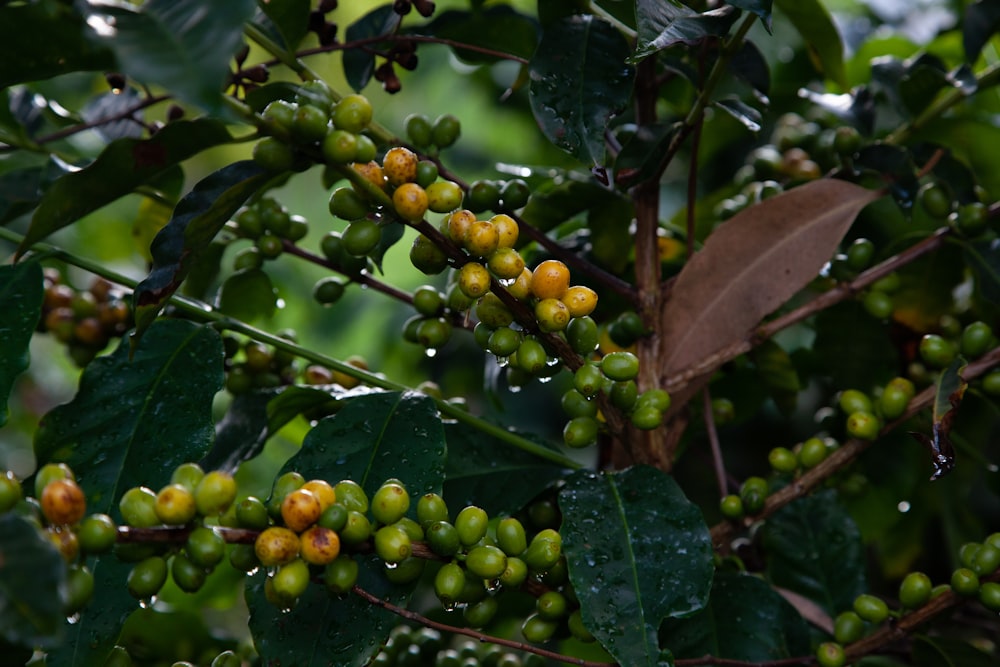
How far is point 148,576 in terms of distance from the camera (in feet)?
1.76

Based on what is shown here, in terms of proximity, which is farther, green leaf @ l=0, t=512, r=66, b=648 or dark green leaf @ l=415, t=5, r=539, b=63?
dark green leaf @ l=415, t=5, r=539, b=63

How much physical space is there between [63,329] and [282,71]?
1752 mm

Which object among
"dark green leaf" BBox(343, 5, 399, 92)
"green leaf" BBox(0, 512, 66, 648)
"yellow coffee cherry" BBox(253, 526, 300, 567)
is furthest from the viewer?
"dark green leaf" BBox(343, 5, 399, 92)

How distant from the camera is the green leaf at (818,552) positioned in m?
0.91

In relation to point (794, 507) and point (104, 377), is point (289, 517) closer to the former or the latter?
point (104, 377)

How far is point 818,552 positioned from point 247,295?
0.63m

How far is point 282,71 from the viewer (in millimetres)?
2566

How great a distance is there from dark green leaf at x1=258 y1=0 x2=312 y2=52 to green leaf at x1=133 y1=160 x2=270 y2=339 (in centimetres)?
20

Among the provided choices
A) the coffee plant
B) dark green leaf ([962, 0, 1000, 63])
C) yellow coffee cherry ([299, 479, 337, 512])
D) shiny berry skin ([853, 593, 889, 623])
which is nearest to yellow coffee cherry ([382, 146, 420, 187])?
the coffee plant

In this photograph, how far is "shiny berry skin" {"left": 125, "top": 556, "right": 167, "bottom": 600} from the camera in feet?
1.76

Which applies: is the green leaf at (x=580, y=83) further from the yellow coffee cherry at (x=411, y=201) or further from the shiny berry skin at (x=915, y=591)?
the shiny berry skin at (x=915, y=591)

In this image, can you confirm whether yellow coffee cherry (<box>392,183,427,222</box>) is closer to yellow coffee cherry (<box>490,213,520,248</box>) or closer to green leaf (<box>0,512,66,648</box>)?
yellow coffee cherry (<box>490,213,520,248</box>)

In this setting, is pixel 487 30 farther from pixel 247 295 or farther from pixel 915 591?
pixel 915 591

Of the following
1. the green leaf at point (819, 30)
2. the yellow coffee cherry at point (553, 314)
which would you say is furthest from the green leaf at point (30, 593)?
the green leaf at point (819, 30)
